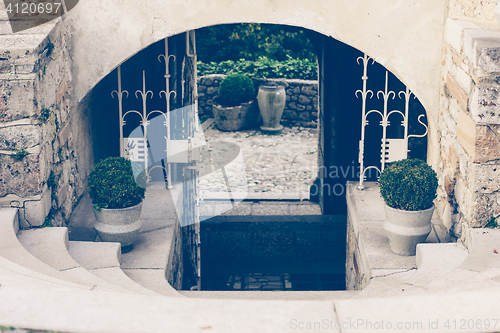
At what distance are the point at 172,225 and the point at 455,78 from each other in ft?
8.33

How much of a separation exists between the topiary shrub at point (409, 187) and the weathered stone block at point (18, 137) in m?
2.50

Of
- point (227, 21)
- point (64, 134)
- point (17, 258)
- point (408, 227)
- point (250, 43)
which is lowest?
point (408, 227)

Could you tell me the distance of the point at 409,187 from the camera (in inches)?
150

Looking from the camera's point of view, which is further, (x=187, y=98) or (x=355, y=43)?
(x=187, y=98)

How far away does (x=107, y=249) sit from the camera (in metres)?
3.88

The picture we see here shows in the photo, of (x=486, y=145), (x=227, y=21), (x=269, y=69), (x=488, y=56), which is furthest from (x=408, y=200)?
(x=269, y=69)

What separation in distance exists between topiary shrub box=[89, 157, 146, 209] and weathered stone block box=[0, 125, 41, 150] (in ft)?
1.71

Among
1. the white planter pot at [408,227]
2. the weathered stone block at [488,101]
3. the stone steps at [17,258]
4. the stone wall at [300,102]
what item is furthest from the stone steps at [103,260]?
the stone wall at [300,102]

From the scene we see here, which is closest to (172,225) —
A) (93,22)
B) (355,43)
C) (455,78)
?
(93,22)

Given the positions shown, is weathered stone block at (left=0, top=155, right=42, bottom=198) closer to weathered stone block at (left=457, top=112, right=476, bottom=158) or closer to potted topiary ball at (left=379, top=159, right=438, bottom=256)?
potted topiary ball at (left=379, top=159, right=438, bottom=256)

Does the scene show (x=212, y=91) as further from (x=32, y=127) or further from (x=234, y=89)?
(x=32, y=127)

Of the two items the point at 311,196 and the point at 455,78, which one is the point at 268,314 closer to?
the point at 455,78

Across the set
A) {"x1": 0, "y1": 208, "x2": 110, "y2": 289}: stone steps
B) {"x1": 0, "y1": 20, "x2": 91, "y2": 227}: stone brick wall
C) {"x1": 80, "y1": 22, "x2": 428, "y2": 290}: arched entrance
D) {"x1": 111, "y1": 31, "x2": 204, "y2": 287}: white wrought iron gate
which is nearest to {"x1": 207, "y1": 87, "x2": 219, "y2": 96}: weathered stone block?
{"x1": 80, "y1": 22, "x2": 428, "y2": 290}: arched entrance

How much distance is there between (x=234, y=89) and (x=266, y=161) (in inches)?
91.2
